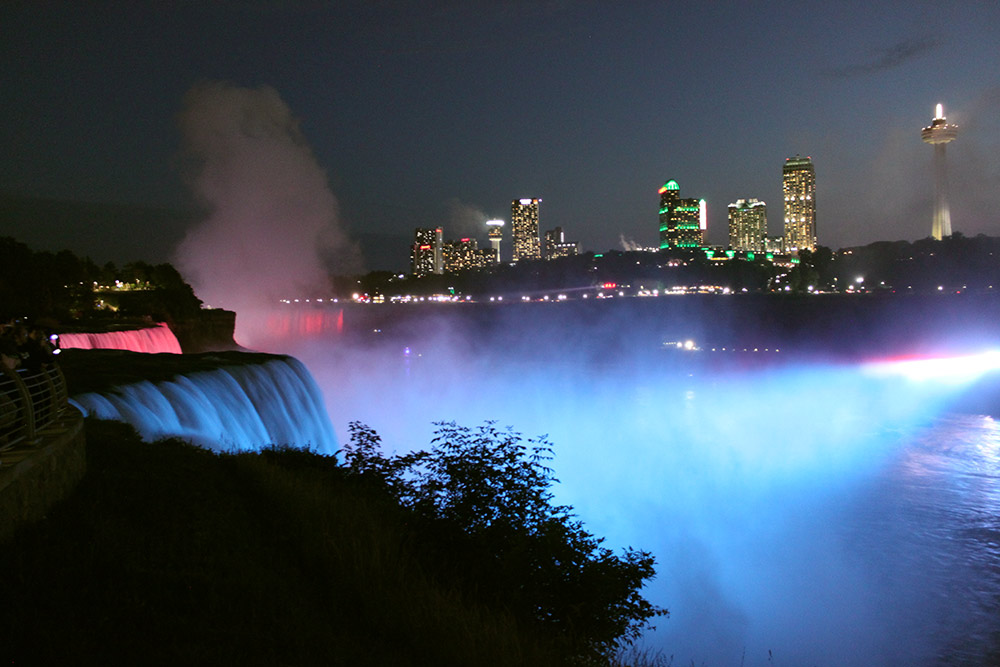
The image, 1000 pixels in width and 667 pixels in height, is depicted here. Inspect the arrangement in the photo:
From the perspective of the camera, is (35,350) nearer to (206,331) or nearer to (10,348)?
(10,348)

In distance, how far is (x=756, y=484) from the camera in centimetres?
2772

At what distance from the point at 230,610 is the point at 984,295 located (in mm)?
105450

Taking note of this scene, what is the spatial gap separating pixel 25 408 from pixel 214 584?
7.92ft

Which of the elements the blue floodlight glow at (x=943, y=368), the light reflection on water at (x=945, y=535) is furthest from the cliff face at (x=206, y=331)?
the blue floodlight glow at (x=943, y=368)

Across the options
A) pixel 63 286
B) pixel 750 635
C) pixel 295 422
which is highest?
pixel 63 286

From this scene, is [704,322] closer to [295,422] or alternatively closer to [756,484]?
[756,484]

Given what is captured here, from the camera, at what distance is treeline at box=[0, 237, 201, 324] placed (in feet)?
124

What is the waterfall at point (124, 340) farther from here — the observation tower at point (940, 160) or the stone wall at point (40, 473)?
the observation tower at point (940, 160)

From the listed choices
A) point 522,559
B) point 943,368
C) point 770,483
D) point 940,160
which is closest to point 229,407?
point 522,559

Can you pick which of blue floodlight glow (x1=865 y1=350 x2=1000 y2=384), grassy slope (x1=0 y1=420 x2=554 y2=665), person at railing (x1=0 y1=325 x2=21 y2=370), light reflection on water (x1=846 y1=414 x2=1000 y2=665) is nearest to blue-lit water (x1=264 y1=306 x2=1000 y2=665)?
light reflection on water (x1=846 y1=414 x2=1000 y2=665)

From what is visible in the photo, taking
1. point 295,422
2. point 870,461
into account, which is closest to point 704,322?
point 870,461

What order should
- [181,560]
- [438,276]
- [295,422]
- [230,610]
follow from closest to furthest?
[230,610], [181,560], [295,422], [438,276]

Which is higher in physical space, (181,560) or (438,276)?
(438,276)

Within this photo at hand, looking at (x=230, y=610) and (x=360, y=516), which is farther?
(x=360, y=516)
